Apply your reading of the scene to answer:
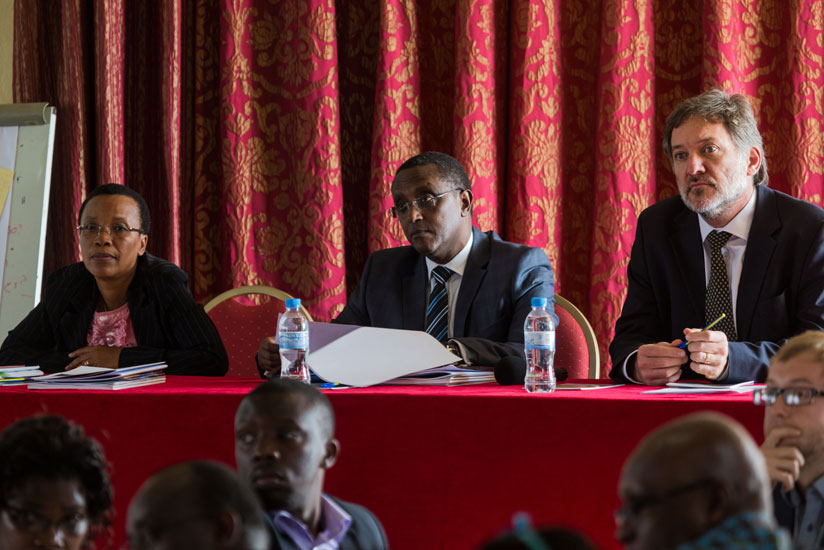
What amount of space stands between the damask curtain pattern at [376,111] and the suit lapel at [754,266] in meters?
1.15

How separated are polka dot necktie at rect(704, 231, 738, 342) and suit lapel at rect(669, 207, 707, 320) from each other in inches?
0.8

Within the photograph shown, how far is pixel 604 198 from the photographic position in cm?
354

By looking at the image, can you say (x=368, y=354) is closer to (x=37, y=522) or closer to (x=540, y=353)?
(x=540, y=353)

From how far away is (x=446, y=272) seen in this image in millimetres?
2863

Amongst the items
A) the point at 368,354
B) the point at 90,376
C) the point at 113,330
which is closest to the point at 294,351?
the point at 368,354

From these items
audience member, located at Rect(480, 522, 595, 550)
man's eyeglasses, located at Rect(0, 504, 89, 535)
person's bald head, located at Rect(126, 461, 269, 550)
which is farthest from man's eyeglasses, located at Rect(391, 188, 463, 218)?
audience member, located at Rect(480, 522, 595, 550)

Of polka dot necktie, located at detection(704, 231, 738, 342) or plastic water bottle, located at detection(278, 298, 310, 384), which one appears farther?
polka dot necktie, located at detection(704, 231, 738, 342)

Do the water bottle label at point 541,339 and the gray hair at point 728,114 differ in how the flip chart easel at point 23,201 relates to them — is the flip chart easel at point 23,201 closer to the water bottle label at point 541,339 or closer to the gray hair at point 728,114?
the water bottle label at point 541,339

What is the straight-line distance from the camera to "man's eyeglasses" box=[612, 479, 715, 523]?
29.6 inches

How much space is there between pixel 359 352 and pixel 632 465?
1.43m

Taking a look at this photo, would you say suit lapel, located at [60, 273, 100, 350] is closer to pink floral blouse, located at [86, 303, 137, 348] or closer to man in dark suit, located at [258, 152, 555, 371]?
pink floral blouse, located at [86, 303, 137, 348]

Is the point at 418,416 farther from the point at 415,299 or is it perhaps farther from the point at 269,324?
the point at 269,324

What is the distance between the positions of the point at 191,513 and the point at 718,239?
1980 mm

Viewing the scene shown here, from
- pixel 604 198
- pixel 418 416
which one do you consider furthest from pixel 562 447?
pixel 604 198
